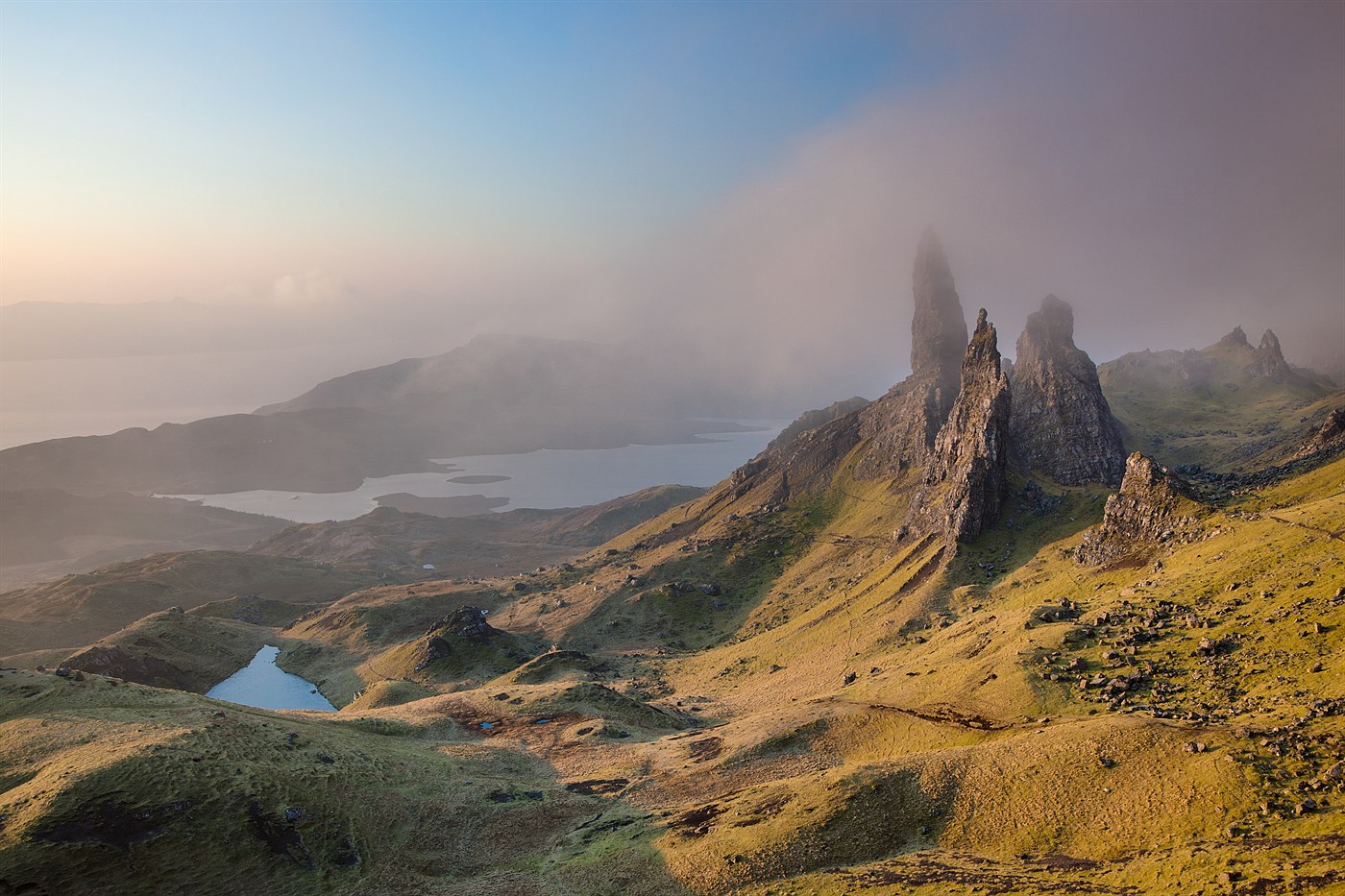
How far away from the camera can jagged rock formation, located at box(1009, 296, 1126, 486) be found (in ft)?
467

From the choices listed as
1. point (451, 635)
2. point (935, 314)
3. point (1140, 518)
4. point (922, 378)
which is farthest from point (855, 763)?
point (935, 314)

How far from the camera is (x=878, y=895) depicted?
127ft

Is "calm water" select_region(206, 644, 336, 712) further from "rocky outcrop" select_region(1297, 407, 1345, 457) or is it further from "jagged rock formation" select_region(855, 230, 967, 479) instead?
"rocky outcrop" select_region(1297, 407, 1345, 457)

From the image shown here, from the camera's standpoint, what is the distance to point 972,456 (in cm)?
12556

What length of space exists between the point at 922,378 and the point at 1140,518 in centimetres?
10140

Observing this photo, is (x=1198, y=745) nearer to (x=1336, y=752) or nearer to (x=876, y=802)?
(x=1336, y=752)

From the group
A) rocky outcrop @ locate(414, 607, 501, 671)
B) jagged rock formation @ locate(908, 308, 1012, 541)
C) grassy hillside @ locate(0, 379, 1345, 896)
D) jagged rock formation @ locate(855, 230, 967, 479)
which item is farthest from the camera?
jagged rock formation @ locate(855, 230, 967, 479)

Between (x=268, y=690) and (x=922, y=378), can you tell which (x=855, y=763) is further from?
(x=922, y=378)

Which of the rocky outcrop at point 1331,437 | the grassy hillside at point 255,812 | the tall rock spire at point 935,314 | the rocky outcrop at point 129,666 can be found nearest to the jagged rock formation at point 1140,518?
the rocky outcrop at point 1331,437

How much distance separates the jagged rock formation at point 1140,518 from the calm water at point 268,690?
125 m

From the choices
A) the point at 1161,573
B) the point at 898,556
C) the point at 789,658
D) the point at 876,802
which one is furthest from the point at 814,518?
the point at 876,802

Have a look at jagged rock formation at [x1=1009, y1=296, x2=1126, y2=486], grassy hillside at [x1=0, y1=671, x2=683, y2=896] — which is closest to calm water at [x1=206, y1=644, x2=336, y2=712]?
grassy hillside at [x1=0, y1=671, x2=683, y2=896]

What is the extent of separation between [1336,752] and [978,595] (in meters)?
67.5

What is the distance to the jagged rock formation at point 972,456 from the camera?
120m
